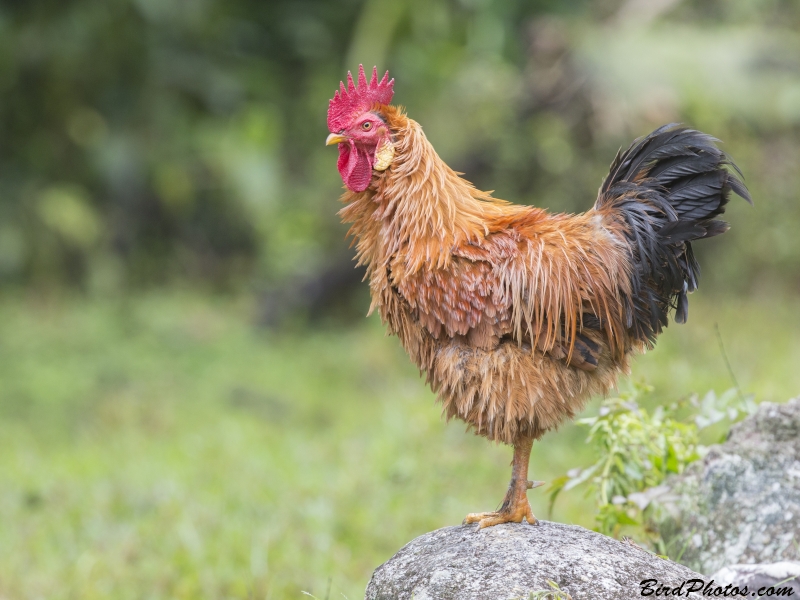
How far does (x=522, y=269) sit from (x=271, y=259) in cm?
848

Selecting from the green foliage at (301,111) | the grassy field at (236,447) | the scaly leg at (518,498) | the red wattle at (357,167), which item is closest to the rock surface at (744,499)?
the scaly leg at (518,498)

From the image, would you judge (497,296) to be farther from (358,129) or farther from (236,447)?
(236,447)

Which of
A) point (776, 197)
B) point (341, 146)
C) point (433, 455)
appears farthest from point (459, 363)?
point (776, 197)

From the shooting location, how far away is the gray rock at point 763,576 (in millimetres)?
3039

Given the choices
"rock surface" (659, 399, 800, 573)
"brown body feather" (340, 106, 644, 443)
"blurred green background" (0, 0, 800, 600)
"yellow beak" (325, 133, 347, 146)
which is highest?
"blurred green background" (0, 0, 800, 600)

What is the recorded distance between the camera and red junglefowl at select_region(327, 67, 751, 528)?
10.5 ft

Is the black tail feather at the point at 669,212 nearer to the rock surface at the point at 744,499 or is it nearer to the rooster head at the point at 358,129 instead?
the rock surface at the point at 744,499

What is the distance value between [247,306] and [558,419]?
8073mm

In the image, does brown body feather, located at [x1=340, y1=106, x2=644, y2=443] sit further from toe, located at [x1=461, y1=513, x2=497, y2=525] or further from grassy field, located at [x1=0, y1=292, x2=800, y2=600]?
grassy field, located at [x1=0, y1=292, x2=800, y2=600]

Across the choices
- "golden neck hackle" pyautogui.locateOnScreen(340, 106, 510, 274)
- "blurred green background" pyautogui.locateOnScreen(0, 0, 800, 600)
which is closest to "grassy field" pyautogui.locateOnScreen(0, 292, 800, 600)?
"blurred green background" pyautogui.locateOnScreen(0, 0, 800, 600)

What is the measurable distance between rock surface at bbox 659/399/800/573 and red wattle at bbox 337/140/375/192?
6.14 feet

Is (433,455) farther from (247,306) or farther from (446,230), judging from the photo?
(247,306)

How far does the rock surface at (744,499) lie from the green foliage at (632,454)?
8cm

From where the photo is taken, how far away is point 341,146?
3.45m
